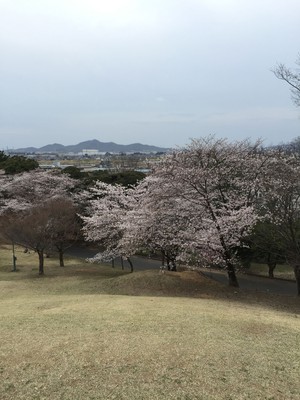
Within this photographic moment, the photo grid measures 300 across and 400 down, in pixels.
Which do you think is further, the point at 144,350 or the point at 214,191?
the point at 214,191

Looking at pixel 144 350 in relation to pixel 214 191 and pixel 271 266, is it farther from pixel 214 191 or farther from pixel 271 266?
pixel 271 266

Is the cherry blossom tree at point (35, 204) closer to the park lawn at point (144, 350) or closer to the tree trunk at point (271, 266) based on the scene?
the park lawn at point (144, 350)

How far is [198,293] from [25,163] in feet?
114

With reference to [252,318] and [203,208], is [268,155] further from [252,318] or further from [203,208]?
[252,318]

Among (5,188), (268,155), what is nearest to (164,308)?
(268,155)

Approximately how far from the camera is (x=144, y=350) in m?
7.25

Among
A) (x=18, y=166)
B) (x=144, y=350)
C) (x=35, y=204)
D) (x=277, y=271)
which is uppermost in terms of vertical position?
(x=18, y=166)

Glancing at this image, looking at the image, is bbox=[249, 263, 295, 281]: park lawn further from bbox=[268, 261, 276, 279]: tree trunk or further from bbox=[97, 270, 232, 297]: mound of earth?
bbox=[97, 270, 232, 297]: mound of earth

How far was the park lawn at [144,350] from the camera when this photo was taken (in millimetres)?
5836

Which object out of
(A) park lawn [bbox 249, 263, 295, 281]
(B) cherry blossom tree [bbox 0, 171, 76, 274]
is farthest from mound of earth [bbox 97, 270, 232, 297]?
(A) park lawn [bbox 249, 263, 295, 281]

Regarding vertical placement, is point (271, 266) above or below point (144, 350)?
below

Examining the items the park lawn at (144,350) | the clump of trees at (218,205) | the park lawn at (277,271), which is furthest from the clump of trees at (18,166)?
the park lawn at (144,350)

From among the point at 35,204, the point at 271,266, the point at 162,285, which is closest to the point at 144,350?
the point at 162,285

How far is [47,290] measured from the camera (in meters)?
16.5
